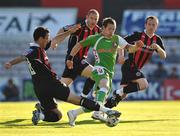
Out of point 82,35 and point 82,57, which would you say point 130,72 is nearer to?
point 82,57

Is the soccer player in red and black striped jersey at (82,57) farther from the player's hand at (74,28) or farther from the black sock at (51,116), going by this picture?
the black sock at (51,116)

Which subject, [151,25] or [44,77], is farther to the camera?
[151,25]

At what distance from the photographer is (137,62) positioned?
52.1ft

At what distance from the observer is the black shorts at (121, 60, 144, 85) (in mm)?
15641

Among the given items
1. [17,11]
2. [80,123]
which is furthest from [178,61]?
[80,123]

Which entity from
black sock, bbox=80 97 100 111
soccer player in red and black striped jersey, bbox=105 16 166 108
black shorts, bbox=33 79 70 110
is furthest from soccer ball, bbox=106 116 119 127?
soccer player in red and black striped jersey, bbox=105 16 166 108

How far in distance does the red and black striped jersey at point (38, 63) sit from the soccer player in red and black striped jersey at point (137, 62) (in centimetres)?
307

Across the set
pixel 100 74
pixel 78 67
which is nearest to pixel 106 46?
pixel 100 74

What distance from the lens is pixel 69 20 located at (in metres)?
36.4

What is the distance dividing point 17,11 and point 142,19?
6716mm

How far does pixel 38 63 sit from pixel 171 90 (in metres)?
18.7

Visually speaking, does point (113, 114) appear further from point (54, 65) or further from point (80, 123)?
point (54, 65)

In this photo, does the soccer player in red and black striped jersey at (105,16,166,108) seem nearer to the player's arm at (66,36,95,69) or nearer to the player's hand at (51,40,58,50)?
the player's hand at (51,40,58,50)

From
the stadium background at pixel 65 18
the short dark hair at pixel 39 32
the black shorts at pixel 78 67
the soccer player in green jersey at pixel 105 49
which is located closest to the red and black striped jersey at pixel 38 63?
the short dark hair at pixel 39 32
